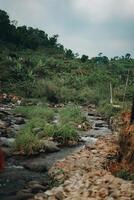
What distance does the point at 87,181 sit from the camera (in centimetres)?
951

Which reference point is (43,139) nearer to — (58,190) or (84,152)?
(84,152)

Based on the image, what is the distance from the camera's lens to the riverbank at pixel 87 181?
28.2ft

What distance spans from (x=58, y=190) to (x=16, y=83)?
28.1 meters

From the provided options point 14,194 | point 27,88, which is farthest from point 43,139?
point 27,88

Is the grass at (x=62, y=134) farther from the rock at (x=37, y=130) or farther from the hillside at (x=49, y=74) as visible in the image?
the hillside at (x=49, y=74)

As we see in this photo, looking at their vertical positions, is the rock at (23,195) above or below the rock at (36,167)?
below

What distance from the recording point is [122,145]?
34.5 feet

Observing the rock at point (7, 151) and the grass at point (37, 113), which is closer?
the rock at point (7, 151)

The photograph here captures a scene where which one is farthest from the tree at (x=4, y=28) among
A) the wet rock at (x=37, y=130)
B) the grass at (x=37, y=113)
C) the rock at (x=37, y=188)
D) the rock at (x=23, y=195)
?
the rock at (x=23, y=195)

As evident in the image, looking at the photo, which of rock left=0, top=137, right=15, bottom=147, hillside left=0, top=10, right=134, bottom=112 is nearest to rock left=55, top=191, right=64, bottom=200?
rock left=0, top=137, right=15, bottom=147

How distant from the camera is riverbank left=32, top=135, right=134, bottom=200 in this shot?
8602 millimetres

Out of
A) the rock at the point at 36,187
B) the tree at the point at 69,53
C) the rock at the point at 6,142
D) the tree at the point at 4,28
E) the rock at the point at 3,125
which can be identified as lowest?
the rock at the point at 36,187

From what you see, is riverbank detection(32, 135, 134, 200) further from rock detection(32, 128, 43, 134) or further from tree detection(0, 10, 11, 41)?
tree detection(0, 10, 11, 41)

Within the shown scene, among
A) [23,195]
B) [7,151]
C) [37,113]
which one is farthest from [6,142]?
[37,113]
